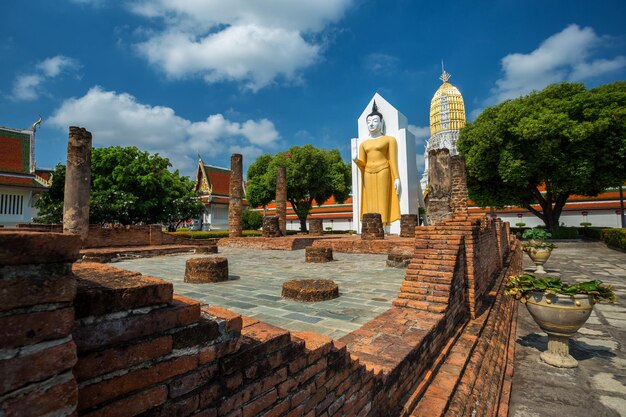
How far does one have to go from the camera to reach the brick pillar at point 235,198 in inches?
704

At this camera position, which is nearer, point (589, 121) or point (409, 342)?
point (409, 342)

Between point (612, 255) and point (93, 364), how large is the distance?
1924 centimetres

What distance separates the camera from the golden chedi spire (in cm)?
5575

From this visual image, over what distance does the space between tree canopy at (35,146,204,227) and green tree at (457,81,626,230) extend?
19.6 meters

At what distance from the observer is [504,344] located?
4754 millimetres

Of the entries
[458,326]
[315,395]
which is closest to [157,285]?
[315,395]

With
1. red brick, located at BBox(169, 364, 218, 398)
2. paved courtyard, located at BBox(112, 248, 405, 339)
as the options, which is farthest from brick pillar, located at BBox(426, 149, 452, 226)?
red brick, located at BBox(169, 364, 218, 398)

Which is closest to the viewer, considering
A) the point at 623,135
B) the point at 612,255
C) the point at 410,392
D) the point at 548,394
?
the point at 410,392

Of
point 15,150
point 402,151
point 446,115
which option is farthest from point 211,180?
point 446,115

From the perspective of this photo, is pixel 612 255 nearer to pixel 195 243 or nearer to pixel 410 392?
pixel 410 392

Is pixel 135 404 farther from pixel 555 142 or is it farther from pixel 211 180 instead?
pixel 211 180

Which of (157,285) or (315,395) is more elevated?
(157,285)

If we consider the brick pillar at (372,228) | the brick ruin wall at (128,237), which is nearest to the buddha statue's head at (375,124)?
the brick pillar at (372,228)

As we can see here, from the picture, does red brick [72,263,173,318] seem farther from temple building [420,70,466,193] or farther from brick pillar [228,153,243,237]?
temple building [420,70,466,193]
